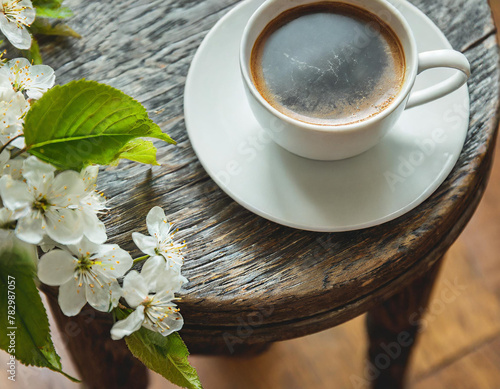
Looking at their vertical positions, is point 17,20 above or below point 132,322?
above

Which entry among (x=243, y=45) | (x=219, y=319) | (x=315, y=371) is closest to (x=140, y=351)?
(x=219, y=319)

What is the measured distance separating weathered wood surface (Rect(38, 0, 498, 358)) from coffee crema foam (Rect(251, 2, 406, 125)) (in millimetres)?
124

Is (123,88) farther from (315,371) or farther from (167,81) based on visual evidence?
(315,371)

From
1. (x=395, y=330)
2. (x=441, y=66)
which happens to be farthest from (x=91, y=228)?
(x=395, y=330)

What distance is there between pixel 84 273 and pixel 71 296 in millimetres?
22

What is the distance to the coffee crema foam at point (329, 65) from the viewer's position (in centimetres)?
59

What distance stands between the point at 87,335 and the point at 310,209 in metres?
0.38

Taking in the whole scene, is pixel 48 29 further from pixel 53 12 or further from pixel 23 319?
pixel 23 319

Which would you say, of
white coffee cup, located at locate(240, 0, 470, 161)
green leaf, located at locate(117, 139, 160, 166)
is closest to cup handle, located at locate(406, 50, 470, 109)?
white coffee cup, located at locate(240, 0, 470, 161)

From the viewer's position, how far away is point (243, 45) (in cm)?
59

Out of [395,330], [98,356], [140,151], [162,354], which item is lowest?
[395,330]

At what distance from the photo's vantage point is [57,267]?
0.47 m

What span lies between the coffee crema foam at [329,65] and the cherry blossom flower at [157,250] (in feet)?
0.58

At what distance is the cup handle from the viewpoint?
0.57 meters
